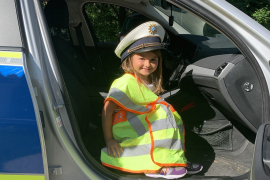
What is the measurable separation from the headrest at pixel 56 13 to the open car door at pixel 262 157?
1.53 metres

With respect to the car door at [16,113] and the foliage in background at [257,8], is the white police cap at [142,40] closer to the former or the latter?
the car door at [16,113]

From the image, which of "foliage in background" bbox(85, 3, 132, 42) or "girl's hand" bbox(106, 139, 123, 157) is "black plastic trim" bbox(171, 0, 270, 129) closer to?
"girl's hand" bbox(106, 139, 123, 157)

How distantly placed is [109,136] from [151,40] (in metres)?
0.64

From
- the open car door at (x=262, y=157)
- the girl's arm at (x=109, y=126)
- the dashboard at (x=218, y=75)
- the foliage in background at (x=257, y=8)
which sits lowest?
the foliage in background at (x=257, y=8)

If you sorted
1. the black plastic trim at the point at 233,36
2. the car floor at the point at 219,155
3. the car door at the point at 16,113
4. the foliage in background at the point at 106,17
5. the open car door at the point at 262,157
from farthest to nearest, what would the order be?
the foliage in background at the point at 106,17, the car floor at the point at 219,155, the black plastic trim at the point at 233,36, the car door at the point at 16,113, the open car door at the point at 262,157

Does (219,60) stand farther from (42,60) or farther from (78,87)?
(42,60)

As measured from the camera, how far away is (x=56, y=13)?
2.03 m

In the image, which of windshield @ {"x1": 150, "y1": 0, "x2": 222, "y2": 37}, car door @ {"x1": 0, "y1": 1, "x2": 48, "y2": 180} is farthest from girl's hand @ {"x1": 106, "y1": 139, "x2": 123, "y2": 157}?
windshield @ {"x1": 150, "y1": 0, "x2": 222, "y2": 37}

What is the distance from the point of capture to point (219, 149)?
224 cm

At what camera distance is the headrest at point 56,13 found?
1970 mm

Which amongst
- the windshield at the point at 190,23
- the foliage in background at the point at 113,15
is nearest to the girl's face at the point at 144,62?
the windshield at the point at 190,23

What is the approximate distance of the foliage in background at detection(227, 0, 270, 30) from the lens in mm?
6426

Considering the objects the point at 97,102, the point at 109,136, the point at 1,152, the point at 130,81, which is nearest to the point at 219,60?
the point at 130,81

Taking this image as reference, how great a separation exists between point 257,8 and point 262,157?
6.79m
